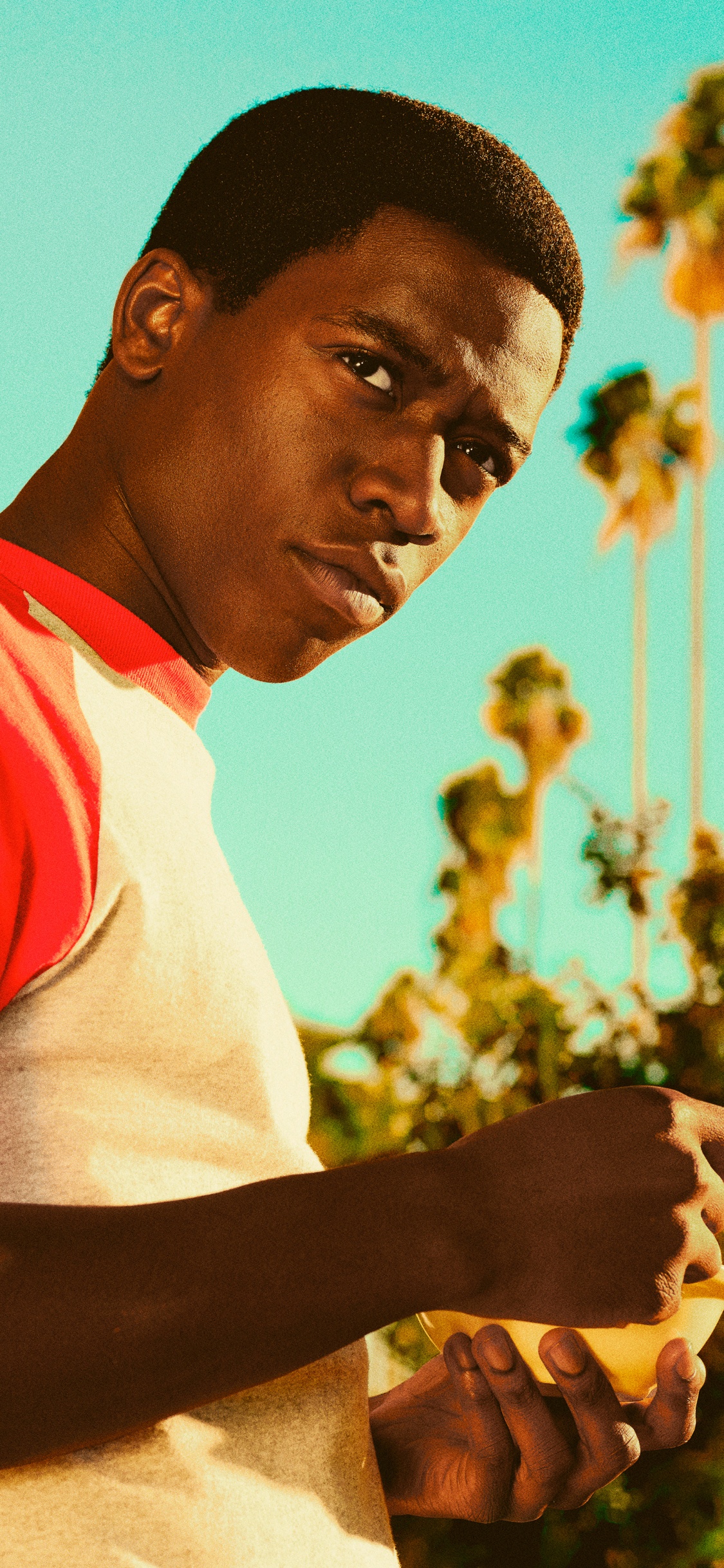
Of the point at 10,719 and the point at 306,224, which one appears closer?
the point at 10,719

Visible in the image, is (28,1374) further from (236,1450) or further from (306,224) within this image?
(306,224)

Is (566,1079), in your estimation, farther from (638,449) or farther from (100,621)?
(638,449)

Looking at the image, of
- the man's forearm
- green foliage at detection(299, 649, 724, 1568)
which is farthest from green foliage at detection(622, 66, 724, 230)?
the man's forearm

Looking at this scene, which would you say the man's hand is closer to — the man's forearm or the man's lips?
the man's forearm

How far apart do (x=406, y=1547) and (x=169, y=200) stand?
4207mm

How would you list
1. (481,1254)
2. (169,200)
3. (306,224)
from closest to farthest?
(481,1254)
(306,224)
(169,200)

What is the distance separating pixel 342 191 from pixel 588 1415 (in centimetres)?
145

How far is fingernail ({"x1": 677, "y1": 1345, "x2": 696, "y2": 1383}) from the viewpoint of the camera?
150cm

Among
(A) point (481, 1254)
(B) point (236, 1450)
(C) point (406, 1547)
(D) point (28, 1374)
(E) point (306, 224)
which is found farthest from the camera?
(C) point (406, 1547)

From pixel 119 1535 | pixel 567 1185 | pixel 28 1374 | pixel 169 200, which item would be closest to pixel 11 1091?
pixel 28 1374

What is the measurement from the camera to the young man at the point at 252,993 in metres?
1.19

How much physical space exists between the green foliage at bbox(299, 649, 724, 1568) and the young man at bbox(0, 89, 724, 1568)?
103 inches

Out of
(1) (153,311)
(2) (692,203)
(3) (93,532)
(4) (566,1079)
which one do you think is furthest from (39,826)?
(2) (692,203)

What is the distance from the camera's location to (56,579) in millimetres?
A: 1585
